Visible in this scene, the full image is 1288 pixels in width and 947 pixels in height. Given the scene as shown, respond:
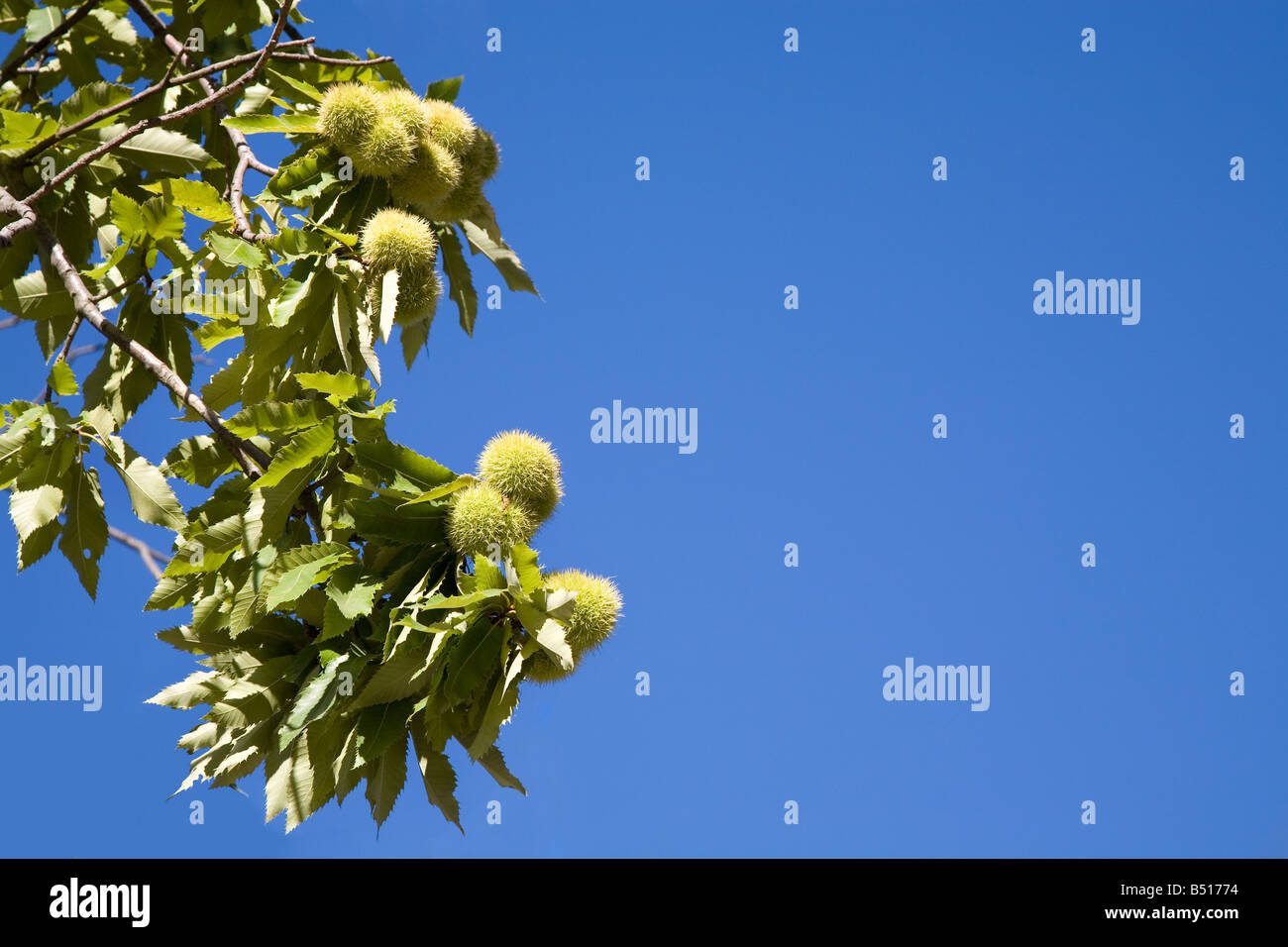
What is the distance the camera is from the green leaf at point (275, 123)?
10.5 feet

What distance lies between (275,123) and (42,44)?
31.5 inches

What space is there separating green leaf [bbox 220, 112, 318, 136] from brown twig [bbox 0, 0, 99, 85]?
1.57 ft

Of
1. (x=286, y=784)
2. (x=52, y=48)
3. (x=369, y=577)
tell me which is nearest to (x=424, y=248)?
(x=369, y=577)

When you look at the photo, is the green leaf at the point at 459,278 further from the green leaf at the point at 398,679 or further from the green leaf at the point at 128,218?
the green leaf at the point at 398,679

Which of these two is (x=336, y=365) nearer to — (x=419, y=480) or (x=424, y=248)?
(x=424, y=248)

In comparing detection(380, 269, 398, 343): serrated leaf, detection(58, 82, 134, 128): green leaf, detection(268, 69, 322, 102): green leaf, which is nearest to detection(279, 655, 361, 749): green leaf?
detection(380, 269, 398, 343): serrated leaf

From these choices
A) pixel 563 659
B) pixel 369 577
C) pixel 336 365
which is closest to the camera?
pixel 563 659

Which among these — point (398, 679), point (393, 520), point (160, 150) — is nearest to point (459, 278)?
point (160, 150)

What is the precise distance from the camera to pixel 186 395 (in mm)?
2730

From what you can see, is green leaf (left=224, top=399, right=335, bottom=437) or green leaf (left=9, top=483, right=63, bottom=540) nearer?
green leaf (left=224, top=399, right=335, bottom=437)

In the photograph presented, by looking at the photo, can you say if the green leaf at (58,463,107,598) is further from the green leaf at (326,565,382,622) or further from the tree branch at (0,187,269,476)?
the green leaf at (326,565,382,622)

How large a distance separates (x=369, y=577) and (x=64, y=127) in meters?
1.72

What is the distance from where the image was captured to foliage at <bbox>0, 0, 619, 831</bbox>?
2.50 m

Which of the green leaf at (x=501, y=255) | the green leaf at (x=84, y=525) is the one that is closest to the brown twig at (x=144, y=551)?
the green leaf at (x=84, y=525)
